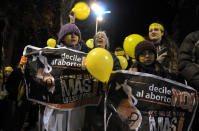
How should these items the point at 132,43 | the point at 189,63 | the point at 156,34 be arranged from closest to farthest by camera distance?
the point at 189,63 → the point at 156,34 → the point at 132,43

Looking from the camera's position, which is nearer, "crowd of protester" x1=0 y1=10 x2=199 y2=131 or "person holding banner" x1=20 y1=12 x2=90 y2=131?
"crowd of protester" x1=0 y1=10 x2=199 y2=131

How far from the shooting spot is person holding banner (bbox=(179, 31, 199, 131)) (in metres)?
2.13

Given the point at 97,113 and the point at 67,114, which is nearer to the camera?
the point at 67,114

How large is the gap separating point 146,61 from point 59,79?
3.92 feet

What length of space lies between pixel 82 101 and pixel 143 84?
1005 millimetres

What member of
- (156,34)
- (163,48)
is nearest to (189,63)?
(163,48)

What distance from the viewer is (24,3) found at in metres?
1.20

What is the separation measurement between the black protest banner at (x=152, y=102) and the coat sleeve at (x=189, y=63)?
5.4 inches

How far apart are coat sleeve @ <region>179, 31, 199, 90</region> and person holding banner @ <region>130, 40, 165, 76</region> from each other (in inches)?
10.6

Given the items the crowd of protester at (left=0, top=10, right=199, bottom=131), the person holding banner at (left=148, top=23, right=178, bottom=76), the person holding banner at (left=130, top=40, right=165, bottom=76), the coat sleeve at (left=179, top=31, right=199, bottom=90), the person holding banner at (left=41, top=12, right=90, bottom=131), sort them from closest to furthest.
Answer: the coat sleeve at (left=179, top=31, right=199, bottom=90), the crowd of protester at (left=0, top=10, right=199, bottom=131), the person holding banner at (left=130, top=40, right=165, bottom=76), the person holding banner at (left=41, top=12, right=90, bottom=131), the person holding banner at (left=148, top=23, right=178, bottom=76)

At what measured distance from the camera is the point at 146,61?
2438 mm

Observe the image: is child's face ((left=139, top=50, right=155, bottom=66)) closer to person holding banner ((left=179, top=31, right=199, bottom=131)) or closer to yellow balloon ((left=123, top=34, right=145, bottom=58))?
person holding banner ((left=179, top=31, right=199, bottom=131))

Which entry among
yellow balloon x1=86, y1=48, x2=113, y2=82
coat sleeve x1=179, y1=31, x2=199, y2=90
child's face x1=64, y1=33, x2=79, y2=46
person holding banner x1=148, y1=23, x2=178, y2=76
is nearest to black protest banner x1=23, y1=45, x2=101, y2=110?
child's face x1=64, y1=33, x2=79, y2=46

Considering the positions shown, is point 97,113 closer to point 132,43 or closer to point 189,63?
point 132,43
